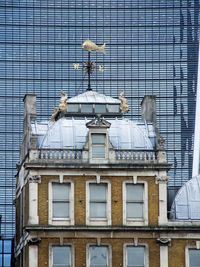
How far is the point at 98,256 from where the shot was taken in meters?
102

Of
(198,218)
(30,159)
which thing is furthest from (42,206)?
(198,218)

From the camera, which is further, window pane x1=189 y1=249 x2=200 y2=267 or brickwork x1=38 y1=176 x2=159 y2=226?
window pane x1=189 y1=249 x2=200 y2=267

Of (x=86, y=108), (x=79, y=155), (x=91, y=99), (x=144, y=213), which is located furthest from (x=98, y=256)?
(x=91, y=99)

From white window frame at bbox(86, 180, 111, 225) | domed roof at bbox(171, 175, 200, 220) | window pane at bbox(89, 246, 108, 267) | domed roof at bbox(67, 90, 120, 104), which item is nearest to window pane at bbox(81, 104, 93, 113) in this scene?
domed roof at bbox(67, 90, 120, 104)

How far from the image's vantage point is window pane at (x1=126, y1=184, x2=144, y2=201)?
103 metres

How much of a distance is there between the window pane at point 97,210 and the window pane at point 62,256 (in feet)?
10.5

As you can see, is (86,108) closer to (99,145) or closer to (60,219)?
(99,145)

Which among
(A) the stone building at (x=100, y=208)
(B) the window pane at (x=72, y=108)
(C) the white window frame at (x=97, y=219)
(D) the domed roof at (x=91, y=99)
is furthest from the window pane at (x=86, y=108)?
(C) the white window frame at (x=97, y=219)

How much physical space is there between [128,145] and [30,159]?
7922 mm

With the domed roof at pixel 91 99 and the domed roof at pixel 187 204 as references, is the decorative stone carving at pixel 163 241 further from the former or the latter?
the domed roof at pixel 91 99

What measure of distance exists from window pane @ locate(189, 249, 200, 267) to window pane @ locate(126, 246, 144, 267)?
3.78m

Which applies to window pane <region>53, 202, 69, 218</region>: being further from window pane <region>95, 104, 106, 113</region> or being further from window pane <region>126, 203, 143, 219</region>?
window pane <region>95, 104, 106, 113</region>

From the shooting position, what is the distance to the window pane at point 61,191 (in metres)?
102

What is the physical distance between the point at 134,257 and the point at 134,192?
4.93 metres
